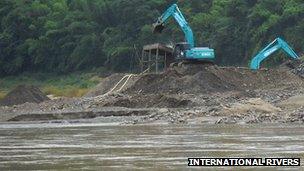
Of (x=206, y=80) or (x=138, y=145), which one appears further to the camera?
(x=206, y=80)

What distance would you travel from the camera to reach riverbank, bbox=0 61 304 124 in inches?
1716

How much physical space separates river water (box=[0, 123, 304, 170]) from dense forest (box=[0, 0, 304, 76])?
56.5 m

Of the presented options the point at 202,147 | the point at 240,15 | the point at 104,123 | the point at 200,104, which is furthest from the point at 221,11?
the point at 202,147

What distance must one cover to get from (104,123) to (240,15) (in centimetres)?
5996

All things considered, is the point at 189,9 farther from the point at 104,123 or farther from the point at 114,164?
the point at 114,164

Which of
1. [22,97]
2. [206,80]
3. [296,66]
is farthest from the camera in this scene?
[296,66]

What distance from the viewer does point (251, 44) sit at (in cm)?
9881

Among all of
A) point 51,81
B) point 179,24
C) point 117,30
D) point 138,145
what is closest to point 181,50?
point 179,24

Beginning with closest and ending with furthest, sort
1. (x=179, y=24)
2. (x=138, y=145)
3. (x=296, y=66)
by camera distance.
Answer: (x=138, y=145) < (x=179, y=24) < (x=296, y=66)

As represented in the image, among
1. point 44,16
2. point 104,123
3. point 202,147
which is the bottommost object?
point 44,16

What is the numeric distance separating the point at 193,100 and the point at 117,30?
6094cm

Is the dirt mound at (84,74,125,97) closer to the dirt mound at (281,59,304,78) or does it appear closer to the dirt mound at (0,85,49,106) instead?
the dirt mound at (0,85,49,106)

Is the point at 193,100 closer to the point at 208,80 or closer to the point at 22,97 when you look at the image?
the point at 208,80

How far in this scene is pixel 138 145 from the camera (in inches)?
1112
